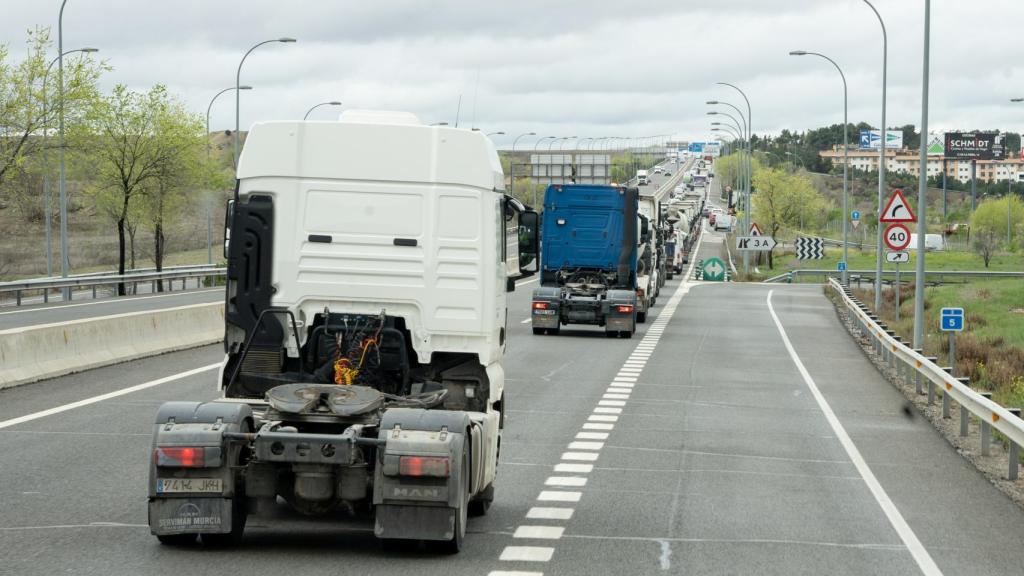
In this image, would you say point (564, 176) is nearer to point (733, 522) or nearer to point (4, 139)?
point (4, 139)

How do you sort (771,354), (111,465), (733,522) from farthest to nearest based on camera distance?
1. (771,354)
2. (111,465)
3. (733,522)

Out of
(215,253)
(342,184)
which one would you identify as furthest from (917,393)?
(215,253)

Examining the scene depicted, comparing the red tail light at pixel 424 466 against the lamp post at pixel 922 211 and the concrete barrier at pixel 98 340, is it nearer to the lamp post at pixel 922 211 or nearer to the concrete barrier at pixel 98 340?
the concrete barrier at pixel 98 340

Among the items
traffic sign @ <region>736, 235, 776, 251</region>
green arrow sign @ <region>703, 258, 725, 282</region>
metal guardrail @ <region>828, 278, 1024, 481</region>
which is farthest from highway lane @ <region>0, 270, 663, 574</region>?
green arrow sign @ <region>703, 258, 725, 282</region>

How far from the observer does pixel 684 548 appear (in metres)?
9.73

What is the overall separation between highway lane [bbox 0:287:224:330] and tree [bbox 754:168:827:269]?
3511 inches

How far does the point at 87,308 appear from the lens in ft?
136

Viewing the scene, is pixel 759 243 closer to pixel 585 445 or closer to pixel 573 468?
pixel 585 445

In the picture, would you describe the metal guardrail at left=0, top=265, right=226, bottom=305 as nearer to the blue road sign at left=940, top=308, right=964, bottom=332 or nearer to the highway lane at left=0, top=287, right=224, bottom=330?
the highway lane at left=0, top=287, right=224, bottom=330

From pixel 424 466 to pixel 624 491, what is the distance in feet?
12.4

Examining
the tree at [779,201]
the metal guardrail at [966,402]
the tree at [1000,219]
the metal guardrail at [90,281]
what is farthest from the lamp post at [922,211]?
the tree at [1000,219]

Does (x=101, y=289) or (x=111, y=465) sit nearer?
(x=111, y=465)

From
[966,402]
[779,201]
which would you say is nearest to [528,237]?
[966,402]

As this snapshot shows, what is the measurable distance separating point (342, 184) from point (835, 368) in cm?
1818
